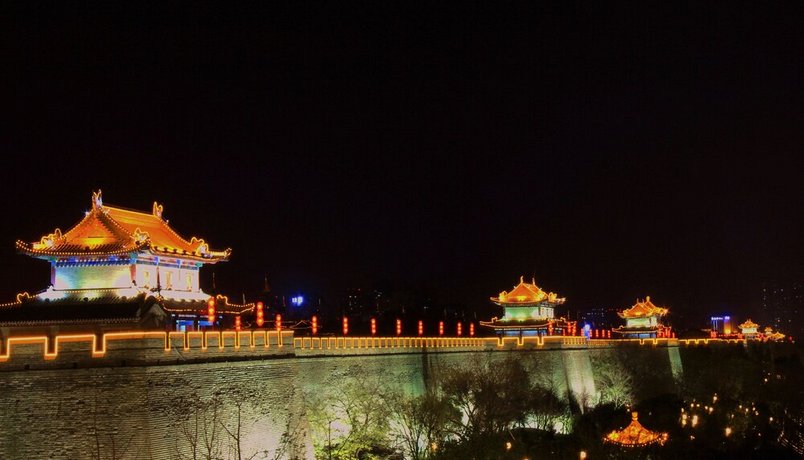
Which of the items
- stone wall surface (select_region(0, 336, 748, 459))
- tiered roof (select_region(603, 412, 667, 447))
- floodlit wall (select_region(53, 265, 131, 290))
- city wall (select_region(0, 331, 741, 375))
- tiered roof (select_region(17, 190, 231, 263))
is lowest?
tiered roof (select_region(603, 412, 667, 447))

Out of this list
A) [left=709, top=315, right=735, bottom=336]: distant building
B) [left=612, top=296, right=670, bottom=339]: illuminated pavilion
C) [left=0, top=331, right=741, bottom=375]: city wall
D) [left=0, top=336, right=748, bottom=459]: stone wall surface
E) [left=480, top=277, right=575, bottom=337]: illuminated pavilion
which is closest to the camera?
[left=0, top=336, right=748, bottom=459]: stone wall surface

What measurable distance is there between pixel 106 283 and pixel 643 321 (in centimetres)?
5256

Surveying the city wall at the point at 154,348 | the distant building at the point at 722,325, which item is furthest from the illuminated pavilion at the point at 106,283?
the distant building at the point at 722,325

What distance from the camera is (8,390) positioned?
1688cm

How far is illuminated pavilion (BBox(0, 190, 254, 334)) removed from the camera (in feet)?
83.8

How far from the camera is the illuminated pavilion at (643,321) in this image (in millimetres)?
69812

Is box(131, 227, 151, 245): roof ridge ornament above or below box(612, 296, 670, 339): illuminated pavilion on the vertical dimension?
above

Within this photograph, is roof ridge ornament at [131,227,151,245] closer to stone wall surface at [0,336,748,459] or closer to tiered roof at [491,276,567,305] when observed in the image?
stone wall surface at [0,336,748,459]

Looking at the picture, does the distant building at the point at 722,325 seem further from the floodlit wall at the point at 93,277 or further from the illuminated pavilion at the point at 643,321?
the floodlit wall at the point at 93,277

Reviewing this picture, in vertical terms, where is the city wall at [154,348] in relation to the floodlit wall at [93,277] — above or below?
below

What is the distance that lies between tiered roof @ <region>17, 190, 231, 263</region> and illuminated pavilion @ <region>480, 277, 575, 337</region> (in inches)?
1199

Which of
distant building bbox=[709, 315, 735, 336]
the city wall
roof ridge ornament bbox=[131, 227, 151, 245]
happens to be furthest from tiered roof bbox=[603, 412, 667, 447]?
distant building bbox=[709, 315, 735, 336]

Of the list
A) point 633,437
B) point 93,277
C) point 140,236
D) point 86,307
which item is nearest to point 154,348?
point 86,307

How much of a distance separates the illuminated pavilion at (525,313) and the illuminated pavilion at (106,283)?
30590 mm
